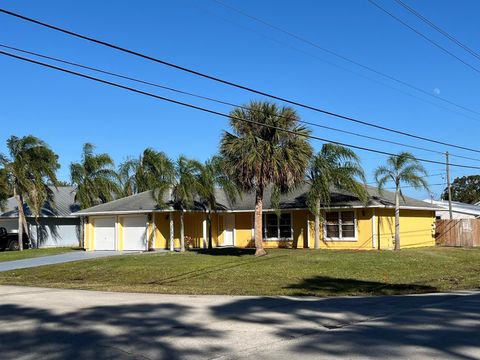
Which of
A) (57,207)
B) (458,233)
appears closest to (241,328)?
(458,233)

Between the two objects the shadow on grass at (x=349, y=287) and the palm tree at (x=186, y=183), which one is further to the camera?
the palm tree at (x=186, y=183)

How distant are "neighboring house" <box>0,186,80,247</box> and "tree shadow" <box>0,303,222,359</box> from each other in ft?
106

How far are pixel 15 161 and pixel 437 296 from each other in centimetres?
3112

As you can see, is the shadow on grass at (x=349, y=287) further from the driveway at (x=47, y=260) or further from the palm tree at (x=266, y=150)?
the driveway at (x=47, y=260)

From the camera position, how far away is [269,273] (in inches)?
814

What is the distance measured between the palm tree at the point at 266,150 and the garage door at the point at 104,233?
11.9m

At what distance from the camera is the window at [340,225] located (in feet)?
102

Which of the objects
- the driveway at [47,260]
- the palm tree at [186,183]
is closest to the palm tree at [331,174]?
the palm tree at [186,183]

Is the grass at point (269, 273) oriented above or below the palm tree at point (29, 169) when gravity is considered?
below

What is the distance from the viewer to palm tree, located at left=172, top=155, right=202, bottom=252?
29.9m

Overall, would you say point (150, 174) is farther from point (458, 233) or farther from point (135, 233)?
point (458, 233)

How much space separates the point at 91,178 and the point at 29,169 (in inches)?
169

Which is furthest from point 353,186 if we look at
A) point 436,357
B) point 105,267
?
point 436,357

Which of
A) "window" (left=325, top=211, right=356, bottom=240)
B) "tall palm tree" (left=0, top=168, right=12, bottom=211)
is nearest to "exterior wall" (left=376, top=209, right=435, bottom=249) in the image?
"window" (left=325, top=211, right=356, bottom=240)
